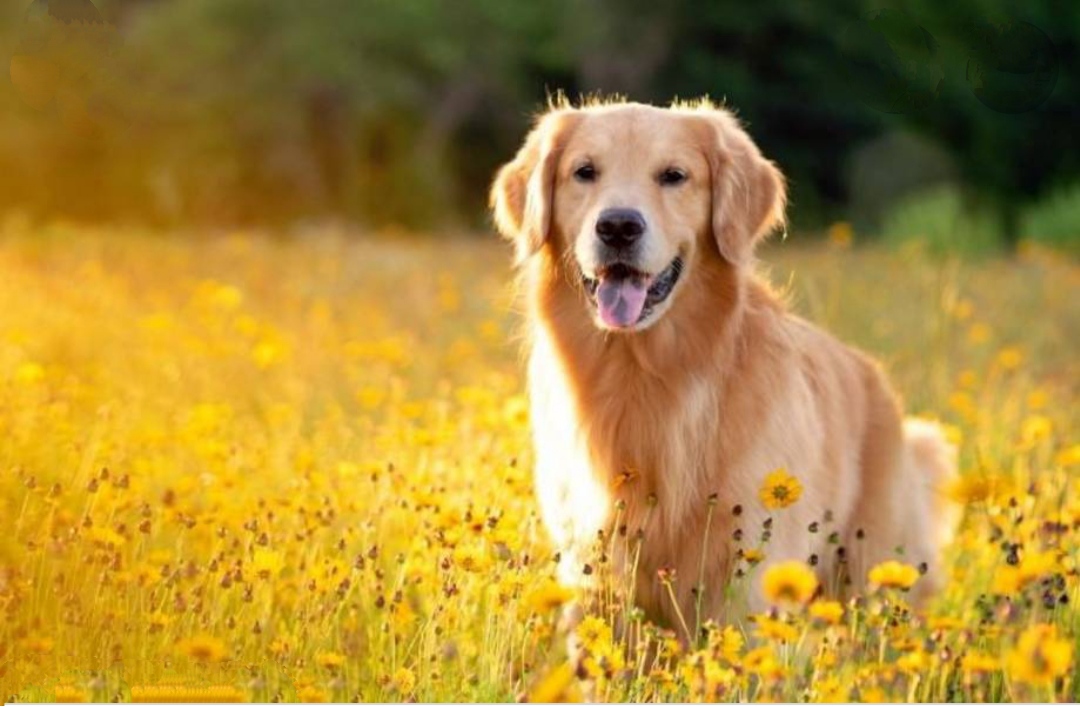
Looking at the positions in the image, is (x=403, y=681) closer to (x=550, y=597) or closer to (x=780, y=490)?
(x=550, y=597)

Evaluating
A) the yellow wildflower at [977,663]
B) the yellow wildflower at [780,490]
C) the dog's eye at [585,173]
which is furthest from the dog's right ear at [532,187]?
the yellow wildflower at [977,663]

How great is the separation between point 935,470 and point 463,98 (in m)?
16.3

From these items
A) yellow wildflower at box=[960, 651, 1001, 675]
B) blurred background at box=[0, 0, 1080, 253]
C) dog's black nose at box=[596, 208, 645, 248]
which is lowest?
yellow wildflower at box=[960, 651, 1001, 675]

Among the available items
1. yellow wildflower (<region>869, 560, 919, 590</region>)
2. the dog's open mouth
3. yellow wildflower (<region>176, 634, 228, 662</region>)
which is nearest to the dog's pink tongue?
the dog's open mouth

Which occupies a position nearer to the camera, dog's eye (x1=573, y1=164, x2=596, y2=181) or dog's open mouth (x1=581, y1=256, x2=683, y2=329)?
dog's open mouth (x1=581, y1=256, x2=683, y2=329)

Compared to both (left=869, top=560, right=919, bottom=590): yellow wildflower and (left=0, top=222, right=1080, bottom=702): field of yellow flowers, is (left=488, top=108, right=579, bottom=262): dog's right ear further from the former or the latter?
(left=869, top=560, right=919, bottom=590): yellow wildflower

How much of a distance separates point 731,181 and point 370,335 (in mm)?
4811

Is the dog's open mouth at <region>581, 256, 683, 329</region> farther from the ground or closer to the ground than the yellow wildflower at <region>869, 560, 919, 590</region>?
farther from the ground

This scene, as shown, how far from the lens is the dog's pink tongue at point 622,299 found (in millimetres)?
3672

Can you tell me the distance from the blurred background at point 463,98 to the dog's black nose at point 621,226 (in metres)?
13.0

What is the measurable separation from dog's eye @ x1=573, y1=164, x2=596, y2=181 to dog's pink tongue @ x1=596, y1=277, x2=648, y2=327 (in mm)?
280

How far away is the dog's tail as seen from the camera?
181 inches

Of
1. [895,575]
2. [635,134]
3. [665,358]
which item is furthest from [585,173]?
[895,575]

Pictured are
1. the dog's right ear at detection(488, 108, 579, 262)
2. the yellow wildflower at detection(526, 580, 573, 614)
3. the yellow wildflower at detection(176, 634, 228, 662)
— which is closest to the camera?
the yellow wildflower at detection(176, 634, 228, 662)
